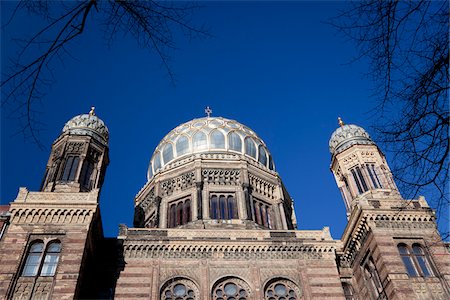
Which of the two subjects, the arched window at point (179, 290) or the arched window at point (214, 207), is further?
the arched window at point (214, 207)

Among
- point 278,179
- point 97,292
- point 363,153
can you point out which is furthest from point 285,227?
point 97,292

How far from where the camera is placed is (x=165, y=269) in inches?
695

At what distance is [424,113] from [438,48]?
776 mm

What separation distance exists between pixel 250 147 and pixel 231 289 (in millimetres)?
12041

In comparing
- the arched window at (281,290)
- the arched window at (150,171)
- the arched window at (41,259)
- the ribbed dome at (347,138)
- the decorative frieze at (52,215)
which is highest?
the arched window at (150,171)

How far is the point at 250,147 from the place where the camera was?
27.9 m

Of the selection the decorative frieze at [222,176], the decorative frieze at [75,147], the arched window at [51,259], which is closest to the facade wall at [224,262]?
the arched window at [51,259]

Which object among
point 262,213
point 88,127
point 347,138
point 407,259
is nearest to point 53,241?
point 88,127

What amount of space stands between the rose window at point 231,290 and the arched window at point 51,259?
613 centimetres

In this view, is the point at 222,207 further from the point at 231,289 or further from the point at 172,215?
the point at 231,289

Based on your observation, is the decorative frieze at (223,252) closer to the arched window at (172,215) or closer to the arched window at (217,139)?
the arched window at (172,215)

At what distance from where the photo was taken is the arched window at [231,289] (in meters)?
17.2

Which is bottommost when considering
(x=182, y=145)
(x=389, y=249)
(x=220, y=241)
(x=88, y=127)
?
(x=389, y=249)

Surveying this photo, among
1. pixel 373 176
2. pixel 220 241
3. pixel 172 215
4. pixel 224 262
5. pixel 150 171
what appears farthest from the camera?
pixel 150 171
